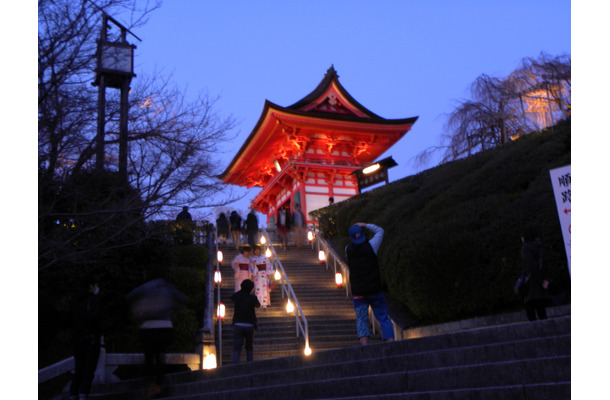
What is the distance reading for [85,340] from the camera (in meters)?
6.79

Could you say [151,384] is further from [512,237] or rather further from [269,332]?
[512,237]

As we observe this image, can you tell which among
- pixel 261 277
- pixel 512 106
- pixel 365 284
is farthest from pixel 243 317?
pixel 512 106

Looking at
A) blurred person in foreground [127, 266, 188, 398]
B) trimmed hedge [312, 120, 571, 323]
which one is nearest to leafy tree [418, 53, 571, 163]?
trimmed hedge [312, 120, 571, 323]

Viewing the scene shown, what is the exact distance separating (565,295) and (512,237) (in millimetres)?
1561

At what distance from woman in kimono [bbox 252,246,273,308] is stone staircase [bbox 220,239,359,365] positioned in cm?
27

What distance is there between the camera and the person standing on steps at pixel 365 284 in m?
7.10

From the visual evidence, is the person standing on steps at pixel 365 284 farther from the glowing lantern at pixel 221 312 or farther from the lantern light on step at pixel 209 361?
the glowing lantern at pixel 221 312

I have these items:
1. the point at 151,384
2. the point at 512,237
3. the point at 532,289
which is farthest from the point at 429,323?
the point at 151,384

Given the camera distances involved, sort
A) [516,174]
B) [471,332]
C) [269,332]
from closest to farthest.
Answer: [471,332]
[269,332]
[516,174]

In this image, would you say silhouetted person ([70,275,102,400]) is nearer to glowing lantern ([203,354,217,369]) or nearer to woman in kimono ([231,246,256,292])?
glowing lantern ([203,354,217,369])

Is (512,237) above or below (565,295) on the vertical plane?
above

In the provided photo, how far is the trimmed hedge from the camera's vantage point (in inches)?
401

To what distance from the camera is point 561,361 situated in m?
4.53

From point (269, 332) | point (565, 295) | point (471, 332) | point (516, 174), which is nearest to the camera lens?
point (471, 332)
